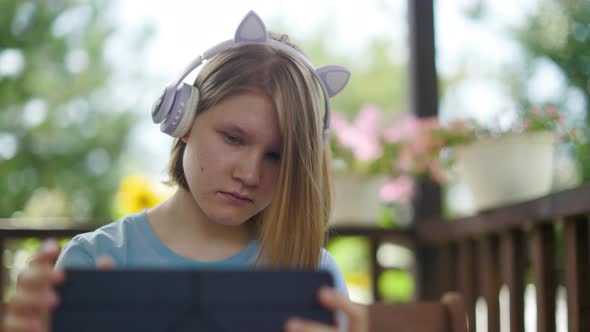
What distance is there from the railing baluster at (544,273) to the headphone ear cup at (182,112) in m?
0.77

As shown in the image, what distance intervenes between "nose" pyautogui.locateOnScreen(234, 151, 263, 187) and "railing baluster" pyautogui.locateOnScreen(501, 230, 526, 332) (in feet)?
2.67

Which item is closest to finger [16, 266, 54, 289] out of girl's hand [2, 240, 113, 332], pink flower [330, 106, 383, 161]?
girl's hand [2, 240, 113, 332]

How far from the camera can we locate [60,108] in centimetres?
405

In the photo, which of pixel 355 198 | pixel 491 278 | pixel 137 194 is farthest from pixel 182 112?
pixel 355 198

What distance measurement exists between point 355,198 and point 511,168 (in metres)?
0.74

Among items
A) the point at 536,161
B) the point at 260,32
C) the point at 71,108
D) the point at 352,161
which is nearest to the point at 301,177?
the point at 260,32

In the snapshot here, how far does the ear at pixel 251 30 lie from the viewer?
3.29 ft

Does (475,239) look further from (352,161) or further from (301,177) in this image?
(301,177)

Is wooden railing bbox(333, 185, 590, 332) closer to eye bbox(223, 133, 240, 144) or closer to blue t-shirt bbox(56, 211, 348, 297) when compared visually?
blue t-shirt bbox(56, 211, 348, 297)

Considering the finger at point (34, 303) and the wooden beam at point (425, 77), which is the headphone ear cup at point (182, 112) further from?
the wooden beam at point (425, 77)

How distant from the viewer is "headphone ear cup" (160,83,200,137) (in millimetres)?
995

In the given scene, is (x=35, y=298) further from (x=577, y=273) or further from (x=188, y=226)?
(x=577, y=273)

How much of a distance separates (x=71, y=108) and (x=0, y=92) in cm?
51

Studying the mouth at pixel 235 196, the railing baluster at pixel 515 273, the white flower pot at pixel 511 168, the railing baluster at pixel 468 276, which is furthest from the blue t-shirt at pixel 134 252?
the railing baluster at pixel 468 276
